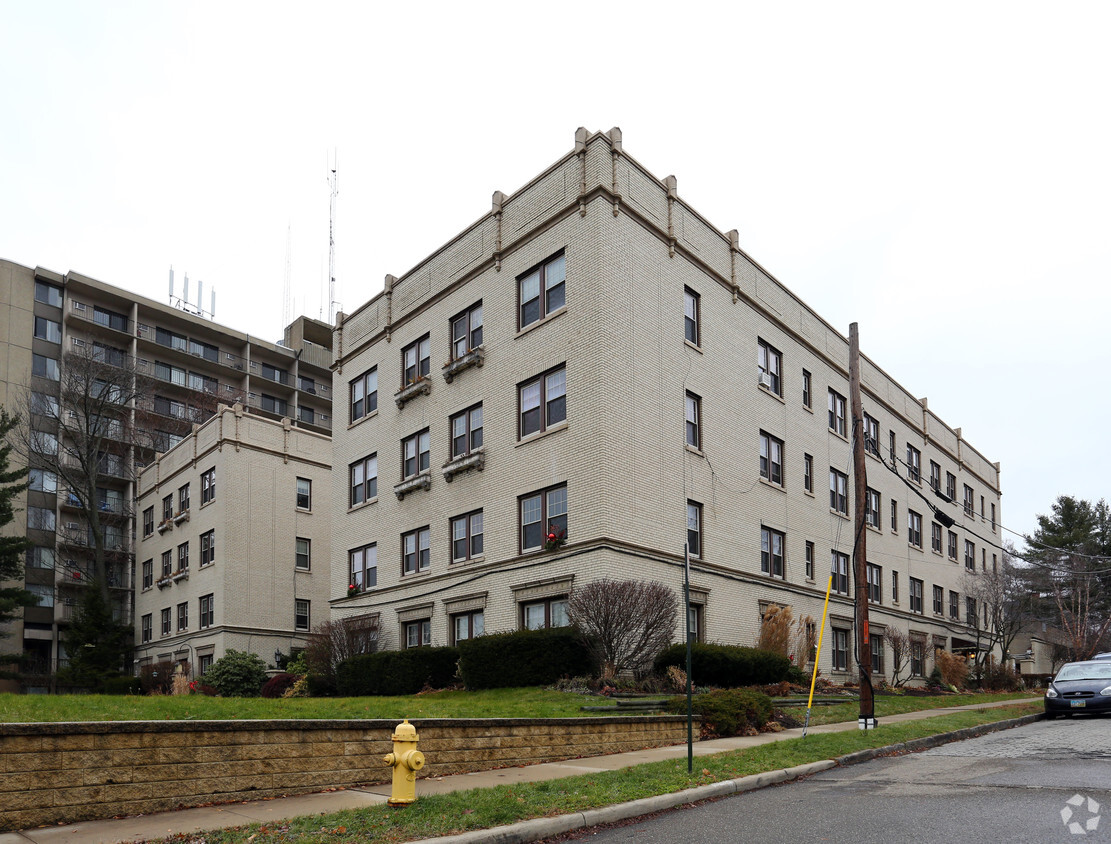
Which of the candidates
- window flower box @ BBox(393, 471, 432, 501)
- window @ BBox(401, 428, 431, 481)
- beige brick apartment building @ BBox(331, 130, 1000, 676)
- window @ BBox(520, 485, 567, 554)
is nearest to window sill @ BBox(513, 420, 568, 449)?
beige brick apartment building @ BBox(331, 130, 1000, 676)

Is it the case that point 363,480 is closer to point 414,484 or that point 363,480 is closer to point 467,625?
point 414,484

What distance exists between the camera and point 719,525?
2839 centimetres

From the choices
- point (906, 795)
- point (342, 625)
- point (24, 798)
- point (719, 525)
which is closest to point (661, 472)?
point (719, 525)

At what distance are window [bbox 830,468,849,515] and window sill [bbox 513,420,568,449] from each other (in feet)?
48.5

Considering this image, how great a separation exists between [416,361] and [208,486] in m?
17.1

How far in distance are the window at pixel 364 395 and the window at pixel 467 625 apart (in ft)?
30.8

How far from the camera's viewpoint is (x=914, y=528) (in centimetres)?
4553

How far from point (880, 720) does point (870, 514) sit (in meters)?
20.1

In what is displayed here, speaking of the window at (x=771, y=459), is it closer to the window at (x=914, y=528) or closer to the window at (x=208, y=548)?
the window at (x=914, y=528)

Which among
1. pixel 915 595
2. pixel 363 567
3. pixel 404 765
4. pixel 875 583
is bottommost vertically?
pixel 404 765

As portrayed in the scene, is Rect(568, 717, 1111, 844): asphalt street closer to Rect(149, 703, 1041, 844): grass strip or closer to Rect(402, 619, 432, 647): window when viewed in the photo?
Rect(149, 703, 1041, 844): grass strip

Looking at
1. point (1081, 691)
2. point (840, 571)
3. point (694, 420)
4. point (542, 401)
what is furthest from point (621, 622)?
point (840, 571)

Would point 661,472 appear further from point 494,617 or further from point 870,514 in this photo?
point 870,514

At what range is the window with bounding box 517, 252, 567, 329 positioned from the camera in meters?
27.0
